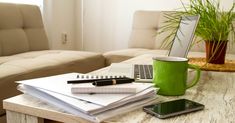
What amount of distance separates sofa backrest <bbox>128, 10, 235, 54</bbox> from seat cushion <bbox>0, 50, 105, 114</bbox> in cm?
52

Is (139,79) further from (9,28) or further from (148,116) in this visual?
(9,28)

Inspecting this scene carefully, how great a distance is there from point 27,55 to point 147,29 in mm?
1047

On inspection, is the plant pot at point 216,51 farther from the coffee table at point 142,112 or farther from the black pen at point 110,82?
the black pen at point 110,82

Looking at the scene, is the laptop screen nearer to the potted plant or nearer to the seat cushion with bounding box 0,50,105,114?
the potted plant

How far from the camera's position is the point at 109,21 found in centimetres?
294

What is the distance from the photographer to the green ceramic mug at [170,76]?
29.4 inches

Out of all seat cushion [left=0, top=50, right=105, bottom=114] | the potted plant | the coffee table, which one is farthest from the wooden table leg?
the potted plant

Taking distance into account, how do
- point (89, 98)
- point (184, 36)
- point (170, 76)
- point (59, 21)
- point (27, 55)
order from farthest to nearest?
point (59, 21)
point (27, 55)
point (184, 36)
point (170, 76)
point (89, 98)

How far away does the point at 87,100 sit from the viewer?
61cm

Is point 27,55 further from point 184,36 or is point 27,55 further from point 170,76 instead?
point 170,76

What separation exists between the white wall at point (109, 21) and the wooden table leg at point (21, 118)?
221cm

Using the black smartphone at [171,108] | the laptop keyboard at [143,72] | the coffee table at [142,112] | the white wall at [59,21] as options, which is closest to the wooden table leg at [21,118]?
the coffee table at [142,112]

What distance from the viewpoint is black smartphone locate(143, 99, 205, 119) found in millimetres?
607

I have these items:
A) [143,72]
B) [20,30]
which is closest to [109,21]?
[20,30]
